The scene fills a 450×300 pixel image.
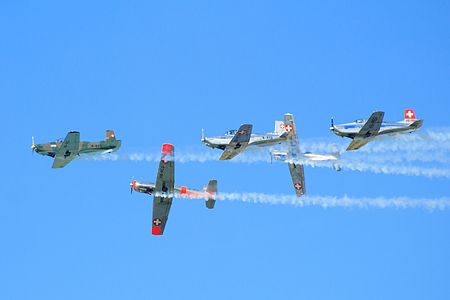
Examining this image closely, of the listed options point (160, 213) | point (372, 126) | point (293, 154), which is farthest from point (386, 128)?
point (160, 213)

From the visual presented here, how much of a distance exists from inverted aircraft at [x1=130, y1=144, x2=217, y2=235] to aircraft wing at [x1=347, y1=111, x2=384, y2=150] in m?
9.17

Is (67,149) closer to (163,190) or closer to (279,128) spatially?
(163,190)

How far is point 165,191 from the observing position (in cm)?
7669

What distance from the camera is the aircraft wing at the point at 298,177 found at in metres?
86.0

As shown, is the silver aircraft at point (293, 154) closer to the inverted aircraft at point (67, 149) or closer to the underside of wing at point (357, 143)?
the underside of wing at point (357, 143)

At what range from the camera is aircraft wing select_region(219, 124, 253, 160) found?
76.4m

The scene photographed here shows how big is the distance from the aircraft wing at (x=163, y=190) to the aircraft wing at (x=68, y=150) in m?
5.57

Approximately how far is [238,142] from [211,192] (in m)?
3.64

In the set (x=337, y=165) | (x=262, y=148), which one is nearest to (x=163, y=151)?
(x=262, y=148)

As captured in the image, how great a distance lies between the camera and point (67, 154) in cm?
7712

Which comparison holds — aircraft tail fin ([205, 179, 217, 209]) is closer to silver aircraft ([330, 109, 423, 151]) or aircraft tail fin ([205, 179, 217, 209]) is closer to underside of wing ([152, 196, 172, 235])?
underside of wing ([152, 196, 172, 235])

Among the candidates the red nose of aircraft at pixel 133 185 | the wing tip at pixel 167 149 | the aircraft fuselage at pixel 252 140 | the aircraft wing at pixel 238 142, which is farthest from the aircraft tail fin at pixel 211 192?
the red nose of aircraft at pixel 133 185

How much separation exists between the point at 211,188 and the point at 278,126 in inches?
309

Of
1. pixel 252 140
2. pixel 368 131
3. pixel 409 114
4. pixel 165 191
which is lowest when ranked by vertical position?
pixel 165 191
